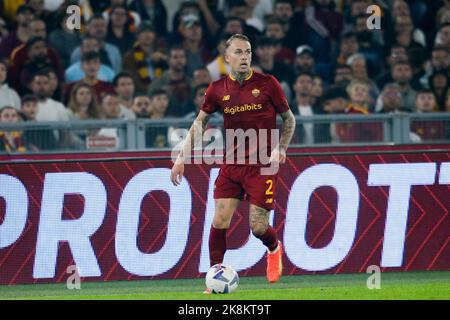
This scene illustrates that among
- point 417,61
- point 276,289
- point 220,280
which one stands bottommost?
point 276,289

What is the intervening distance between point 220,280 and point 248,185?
0.93 metres

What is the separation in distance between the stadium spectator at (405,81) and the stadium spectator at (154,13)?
350 cm

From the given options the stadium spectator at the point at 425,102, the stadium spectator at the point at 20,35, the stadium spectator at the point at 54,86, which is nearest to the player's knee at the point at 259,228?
the stadium spectator at the point at 54,86

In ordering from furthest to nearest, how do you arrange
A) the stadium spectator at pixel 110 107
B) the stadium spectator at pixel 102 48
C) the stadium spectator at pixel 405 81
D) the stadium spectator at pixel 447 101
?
the stadium spectator at pixel 102 48 < the stadium spectator at pixel 405 81 < the stadium spectator at pixel 447 101 < the stadium spectator at pixel 110 107

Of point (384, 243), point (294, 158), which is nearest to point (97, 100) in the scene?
point (294, 158)

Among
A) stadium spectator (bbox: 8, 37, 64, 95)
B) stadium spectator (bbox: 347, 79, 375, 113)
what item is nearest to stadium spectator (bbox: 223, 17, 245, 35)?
stadium spectator (bbox: 347, 79, 375, 113)

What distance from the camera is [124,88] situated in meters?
15.9

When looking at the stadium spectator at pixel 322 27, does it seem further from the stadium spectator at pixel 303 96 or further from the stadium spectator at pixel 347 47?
the stadium spectator at pixel 303 96

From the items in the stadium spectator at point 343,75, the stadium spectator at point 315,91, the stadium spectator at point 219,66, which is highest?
the stadium spectator at point 219,66

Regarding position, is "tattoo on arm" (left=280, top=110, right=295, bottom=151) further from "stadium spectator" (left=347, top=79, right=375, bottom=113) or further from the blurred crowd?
"stadium spectator" (left=347, top=79, right=375, bottom=113)

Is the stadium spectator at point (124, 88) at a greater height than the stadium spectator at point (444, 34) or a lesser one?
lesser

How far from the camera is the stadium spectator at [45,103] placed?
15.1 m

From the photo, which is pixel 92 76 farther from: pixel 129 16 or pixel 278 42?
pixel 278 42

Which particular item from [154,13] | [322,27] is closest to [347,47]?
[322,27]
